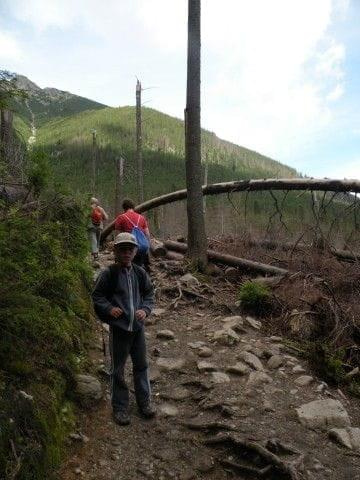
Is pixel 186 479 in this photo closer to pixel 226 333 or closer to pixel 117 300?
pixel 117 300

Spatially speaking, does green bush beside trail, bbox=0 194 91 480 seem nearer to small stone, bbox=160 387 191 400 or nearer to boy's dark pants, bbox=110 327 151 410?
boy's dark pants, bbox=110 327 151 410

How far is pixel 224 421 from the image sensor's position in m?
4.47

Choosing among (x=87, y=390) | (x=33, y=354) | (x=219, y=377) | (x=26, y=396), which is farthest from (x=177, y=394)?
(x=26, y=396)

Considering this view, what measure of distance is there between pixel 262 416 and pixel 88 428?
72.0 inches

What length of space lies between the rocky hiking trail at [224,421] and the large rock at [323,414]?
1cm

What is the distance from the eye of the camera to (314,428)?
4523 millimetres

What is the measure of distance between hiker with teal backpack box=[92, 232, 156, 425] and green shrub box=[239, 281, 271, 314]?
365 centimetres

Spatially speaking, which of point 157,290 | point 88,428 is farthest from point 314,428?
point 157,290

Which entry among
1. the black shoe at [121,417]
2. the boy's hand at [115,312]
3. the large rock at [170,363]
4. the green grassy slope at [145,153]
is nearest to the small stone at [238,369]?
the large rock at [170,363]

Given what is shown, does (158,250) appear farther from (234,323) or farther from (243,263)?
(234,323)

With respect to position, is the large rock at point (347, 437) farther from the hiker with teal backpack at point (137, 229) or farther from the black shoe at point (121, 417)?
the hiker with teal backpack at point (137, 229)

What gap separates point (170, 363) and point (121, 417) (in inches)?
64.3

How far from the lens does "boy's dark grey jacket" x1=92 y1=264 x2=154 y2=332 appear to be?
4.33 meters

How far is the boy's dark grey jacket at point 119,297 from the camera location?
4.33m
